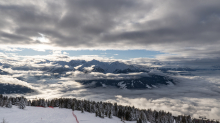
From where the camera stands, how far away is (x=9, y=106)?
46.7m

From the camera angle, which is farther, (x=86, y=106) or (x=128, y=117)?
(x=128, y=117)

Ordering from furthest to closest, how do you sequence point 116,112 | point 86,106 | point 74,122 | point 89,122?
point 116,112 → point 86,106 → point 89,122 → point 74,122

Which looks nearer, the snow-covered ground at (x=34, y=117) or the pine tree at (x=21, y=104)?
the snow-covered ground at (x=34, y=117)

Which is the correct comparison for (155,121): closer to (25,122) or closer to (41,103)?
(41,103)

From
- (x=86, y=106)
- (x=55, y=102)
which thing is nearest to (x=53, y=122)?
(x=86, y=106)

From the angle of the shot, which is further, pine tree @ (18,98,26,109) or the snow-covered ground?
pine tree @ (18,98,26,109)

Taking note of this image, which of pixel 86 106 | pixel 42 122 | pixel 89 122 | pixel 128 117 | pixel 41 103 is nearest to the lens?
pixel 42 122

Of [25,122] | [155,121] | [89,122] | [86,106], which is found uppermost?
[25,122]

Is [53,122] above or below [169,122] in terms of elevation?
above

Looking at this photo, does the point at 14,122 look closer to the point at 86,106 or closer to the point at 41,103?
Answer: the point at 86,106

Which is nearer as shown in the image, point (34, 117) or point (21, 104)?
point (34, 117)

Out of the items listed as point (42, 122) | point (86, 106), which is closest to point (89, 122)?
point (42, 122)

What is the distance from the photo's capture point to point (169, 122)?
368 feet

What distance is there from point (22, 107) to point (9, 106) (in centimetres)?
472
